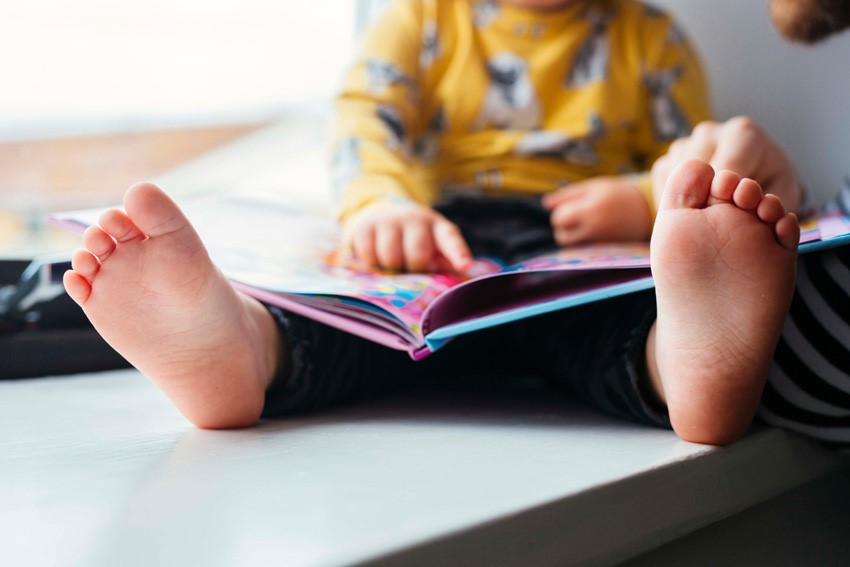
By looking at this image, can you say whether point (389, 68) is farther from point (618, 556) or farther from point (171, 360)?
point (618, 556)

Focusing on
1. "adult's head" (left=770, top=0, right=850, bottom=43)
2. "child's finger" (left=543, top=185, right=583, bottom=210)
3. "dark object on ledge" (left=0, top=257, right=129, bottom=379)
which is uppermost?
"adult's head" (left=770, top=0, right=850, bottom=43)

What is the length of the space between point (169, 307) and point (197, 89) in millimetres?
670

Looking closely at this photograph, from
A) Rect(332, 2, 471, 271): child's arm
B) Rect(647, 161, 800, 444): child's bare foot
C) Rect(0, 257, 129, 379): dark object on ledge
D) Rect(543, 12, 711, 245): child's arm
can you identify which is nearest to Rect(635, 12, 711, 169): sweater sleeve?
Rect(543, 12, 711, 245): child's arm

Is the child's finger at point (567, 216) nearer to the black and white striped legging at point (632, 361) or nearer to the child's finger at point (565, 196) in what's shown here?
the child's finger at point (565, 196)

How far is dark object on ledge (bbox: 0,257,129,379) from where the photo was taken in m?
0.66

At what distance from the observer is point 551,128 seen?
91cm

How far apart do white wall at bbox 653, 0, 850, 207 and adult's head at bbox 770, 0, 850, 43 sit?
22 cm

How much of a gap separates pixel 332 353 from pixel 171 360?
0.39 feet

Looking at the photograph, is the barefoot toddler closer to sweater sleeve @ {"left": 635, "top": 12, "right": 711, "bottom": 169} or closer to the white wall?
sweater sleeve @ {"left": 635, "top": 12, "right": 711, "bottom": 169}

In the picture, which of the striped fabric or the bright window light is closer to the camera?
the striped fabric

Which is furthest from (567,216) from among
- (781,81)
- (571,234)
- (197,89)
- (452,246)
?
(197,89)

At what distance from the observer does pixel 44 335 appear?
68 cm

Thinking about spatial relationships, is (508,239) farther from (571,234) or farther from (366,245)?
(366,245)

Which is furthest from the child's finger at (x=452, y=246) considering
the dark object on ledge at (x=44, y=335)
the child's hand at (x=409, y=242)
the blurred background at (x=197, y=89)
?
the blurred background at (x=197, y=89)
